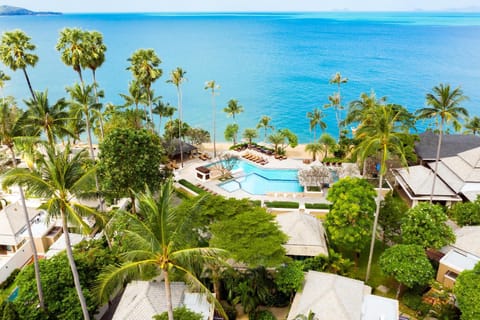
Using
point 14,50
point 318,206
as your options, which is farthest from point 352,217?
point 14,50

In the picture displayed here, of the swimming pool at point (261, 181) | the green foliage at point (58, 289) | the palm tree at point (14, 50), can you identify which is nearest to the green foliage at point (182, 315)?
the green foliage at point (58, 289)

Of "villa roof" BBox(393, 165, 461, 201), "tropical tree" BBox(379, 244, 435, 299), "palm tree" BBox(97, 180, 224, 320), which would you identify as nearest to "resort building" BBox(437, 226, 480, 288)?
"tropical tree" BBox(379, 244, 435, 299)

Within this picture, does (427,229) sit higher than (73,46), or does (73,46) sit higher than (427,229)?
(73,46)

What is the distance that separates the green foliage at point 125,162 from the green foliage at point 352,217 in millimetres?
13319

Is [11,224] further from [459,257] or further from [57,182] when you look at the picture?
[459,257]

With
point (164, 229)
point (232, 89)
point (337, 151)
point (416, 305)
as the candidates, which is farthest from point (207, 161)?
point (232, 89)

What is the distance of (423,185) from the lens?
31516 millimetres

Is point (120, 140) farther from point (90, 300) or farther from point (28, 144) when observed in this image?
point (90, 300)

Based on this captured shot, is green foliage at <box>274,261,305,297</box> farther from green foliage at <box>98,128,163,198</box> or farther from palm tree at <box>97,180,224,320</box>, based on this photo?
green foliage at <box>98,128,163,198</box>

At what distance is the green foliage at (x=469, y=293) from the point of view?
1713 centimetres

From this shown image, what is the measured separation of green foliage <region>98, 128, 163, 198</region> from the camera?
2588 cm

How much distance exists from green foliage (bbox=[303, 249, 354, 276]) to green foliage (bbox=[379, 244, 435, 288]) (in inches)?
86.6

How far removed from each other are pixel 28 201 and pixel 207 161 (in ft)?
65.1

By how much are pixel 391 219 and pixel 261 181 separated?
17.1 m
